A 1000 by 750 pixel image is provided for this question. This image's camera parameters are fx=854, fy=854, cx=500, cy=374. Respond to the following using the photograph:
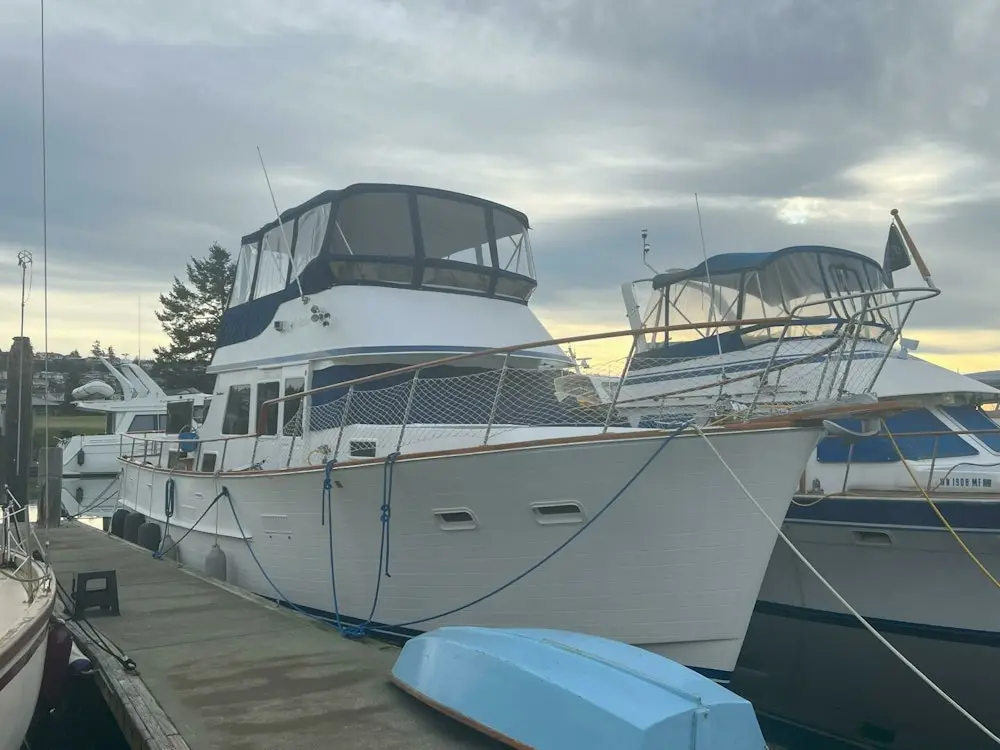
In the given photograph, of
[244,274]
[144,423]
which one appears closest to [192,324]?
[144,423]

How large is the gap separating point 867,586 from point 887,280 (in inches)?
173

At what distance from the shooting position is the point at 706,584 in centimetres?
583

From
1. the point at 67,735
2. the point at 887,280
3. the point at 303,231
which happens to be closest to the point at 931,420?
the point at 887,280

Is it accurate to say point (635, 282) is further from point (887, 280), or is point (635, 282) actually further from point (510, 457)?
point (510, 457)

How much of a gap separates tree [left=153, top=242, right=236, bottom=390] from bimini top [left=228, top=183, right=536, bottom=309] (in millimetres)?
33764

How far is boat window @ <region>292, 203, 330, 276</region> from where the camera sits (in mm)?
8961

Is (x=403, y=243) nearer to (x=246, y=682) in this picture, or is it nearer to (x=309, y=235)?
(x=309, y=235)

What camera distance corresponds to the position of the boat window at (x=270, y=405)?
29.9 ft

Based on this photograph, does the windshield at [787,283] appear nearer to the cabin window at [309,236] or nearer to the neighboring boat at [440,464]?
the neighboring boat at [440,464]

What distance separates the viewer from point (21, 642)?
175 inches

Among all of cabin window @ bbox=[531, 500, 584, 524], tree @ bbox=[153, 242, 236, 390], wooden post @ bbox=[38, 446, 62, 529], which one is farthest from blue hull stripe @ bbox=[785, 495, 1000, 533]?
tree @ bbox=[153, 242, 236, 390]

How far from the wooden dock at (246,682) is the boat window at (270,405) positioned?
69.0 inches

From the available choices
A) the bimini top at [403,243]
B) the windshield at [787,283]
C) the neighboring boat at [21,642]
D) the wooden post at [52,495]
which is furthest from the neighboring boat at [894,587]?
the wooden post at [52,495]

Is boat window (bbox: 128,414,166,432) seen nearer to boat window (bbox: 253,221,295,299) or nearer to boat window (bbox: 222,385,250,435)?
boat window (bbox: 222,385,250,435)
